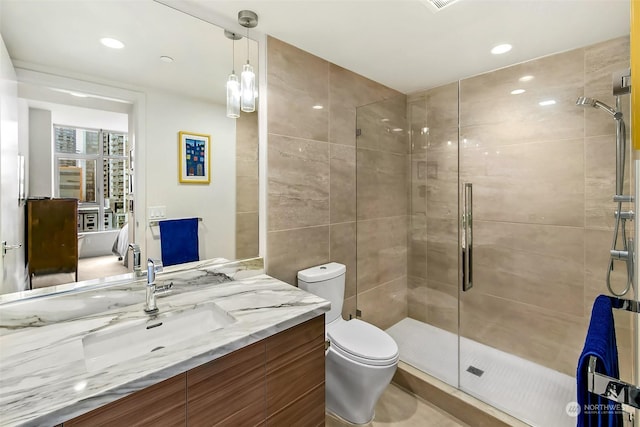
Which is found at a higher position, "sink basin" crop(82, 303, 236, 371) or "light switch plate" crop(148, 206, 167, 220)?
"light switch plate" crop(148, 206, 167, 220)

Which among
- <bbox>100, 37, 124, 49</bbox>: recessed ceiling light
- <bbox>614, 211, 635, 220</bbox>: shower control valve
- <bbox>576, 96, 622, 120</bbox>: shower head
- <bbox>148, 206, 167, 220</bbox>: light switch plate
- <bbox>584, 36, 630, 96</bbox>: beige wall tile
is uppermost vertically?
<bbox>584, 36, 630, 96</bbox>: beige wall tile

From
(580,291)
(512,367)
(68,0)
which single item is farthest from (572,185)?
(68,0)

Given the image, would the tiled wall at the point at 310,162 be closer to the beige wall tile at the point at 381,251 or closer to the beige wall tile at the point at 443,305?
the beige wall tile at the point at 381,251

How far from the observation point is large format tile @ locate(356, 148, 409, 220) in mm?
2488

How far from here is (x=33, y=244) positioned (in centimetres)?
122

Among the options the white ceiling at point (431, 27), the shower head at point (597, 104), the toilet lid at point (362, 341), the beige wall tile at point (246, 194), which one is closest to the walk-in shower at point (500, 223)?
the shower head at point (597, 104)

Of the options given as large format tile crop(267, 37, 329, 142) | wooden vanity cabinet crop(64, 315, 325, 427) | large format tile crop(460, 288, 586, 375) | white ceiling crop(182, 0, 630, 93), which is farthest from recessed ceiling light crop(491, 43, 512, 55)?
wooden vanity cabinet crop(64, 315, 325, 427)

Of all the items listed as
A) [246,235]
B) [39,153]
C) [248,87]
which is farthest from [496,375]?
[39,153]

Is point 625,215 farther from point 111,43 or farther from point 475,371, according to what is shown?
point 111,43

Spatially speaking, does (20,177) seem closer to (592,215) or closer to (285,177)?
(285,177)

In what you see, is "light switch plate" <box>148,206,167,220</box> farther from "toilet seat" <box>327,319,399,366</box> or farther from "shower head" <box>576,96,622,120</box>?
"shower head" <box>576,96,622,120</box>

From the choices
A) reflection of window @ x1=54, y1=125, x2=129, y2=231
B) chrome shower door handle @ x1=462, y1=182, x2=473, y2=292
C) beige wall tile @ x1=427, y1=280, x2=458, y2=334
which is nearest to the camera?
reflection of window @ x1=54, y1=125, x2=129, y2=231

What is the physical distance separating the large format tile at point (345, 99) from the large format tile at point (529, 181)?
99 cm

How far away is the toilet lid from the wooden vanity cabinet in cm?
36
